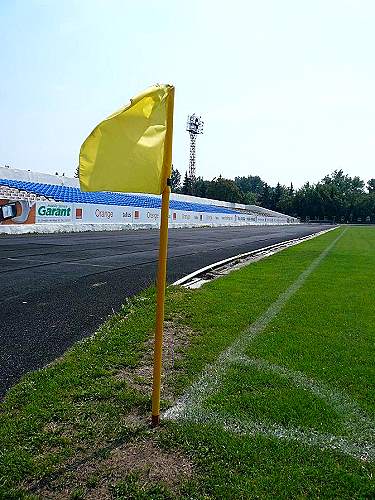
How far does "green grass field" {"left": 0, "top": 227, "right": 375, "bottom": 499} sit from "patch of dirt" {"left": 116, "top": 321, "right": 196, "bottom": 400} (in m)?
0.02

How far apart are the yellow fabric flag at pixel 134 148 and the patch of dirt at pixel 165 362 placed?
6.01 ft

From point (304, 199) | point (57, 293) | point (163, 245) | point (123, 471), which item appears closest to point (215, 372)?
point (163, 245)

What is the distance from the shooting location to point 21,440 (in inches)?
120

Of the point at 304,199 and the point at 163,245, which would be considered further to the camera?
the point at 304,199

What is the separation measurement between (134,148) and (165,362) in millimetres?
2425

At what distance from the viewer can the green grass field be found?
8.66 feet

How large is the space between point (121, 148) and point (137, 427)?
2002 millimetres

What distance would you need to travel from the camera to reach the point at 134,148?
3.16 m

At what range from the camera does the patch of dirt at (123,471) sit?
256 centimetres

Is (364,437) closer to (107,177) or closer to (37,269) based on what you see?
(107,177)

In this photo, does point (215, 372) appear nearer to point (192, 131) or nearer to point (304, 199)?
point (192, 131)

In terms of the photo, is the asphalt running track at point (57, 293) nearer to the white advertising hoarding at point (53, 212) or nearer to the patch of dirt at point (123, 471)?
the patch of dirt at point (123, 471)

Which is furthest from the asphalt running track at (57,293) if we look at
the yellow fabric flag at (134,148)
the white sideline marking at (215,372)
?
the yellow fabric flag at (134,148)

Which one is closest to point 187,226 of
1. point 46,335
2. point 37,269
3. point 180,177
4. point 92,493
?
point 37,269
